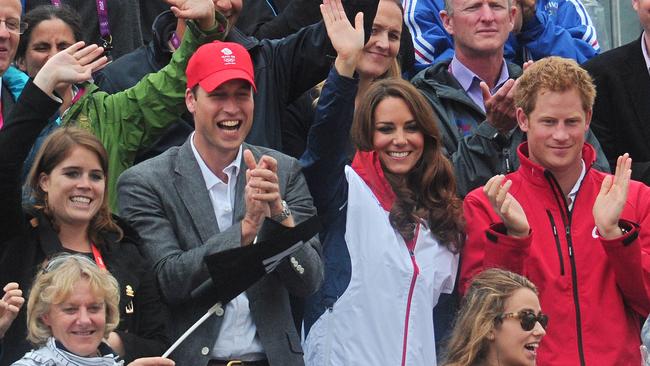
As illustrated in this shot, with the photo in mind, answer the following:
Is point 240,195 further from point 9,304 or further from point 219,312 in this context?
point 9,304

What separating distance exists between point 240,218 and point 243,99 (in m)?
0.63

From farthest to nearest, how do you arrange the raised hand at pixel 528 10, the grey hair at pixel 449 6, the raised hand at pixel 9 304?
the raised hand at pixel 528 10 < the grey hair at pixel 449 6 < the raised hand at pixel 9 304

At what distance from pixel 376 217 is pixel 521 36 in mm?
2788

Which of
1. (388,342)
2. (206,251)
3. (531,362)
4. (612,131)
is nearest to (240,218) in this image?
(206,251)

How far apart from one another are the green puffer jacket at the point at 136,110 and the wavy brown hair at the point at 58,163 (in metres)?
0.72

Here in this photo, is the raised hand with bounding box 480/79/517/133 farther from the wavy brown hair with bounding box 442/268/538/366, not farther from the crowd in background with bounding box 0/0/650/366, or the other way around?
the wavy brown hair with bounding box 442/268/538/366

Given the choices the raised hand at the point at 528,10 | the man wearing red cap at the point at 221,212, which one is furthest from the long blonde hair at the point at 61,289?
the raised hand at the point at 528,10

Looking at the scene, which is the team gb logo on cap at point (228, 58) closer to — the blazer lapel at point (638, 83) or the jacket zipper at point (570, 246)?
the jacket zipper at point (570, 246)

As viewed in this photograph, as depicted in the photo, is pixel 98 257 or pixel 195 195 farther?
pixel 195 195

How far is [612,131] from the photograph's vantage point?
8898 mm

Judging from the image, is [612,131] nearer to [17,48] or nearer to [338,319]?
[338,319]

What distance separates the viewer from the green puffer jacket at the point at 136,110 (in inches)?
310

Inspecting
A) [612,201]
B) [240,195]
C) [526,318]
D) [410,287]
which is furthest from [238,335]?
[612,201]

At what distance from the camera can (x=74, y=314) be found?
6457 mm
